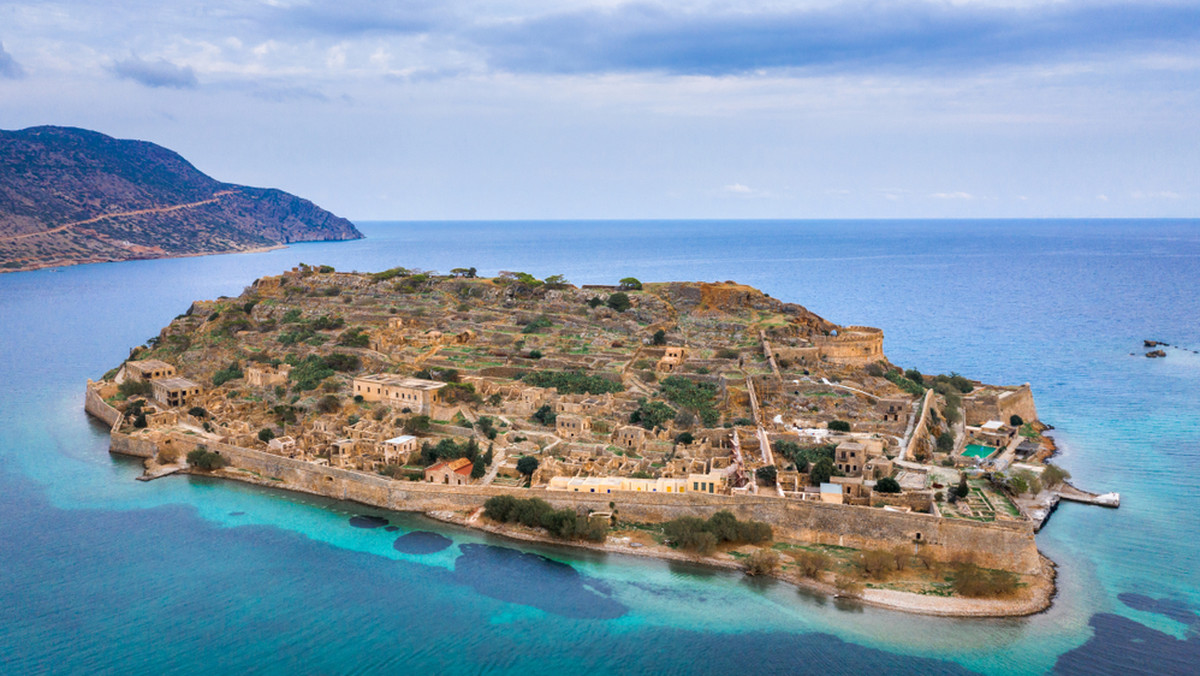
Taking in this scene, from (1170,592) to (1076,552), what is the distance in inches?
118

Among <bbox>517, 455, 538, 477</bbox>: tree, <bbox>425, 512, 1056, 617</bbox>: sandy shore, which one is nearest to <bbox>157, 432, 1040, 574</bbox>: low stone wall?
<bbox>425, 512, 1056, 617</bbox>: sandy shore

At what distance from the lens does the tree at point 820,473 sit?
30.0 m

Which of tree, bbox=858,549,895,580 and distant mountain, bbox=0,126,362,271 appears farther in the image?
distant mountain, bbox=0,126,362,271

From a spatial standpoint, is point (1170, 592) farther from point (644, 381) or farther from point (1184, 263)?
point (1184, 263)

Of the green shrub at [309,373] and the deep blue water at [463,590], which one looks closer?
the deep blue water at [463,590]

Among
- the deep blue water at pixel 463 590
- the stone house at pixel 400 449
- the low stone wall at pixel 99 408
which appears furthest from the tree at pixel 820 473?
the low stone wall at pixel 99 408

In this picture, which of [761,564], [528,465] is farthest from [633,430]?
[761,564]

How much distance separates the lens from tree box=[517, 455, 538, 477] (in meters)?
32.6

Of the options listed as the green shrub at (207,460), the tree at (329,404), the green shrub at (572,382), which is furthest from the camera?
the tree at (329,404)

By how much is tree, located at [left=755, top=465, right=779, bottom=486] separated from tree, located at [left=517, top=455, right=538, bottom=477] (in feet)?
30.3

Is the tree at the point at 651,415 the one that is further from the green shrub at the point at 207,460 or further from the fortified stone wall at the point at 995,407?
the green shrub at the point at 207,460

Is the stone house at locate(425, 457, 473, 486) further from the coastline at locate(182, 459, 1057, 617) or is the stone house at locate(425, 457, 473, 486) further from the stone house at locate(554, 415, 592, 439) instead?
the stone house at locate(554, 415, 592, 439)

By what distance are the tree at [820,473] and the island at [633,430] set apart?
0.39ft

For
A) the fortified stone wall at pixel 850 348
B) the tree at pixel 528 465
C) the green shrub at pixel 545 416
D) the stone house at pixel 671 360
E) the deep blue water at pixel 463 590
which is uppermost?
the fortified stone wall at pixel 850 348
